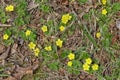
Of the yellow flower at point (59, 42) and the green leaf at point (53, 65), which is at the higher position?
the yellow flower at point (59, 42)

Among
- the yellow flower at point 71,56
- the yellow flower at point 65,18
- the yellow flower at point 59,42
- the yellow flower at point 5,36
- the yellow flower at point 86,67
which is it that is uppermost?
the yellow flower at point 65,18

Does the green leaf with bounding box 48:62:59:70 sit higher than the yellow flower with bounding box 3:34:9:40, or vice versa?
the yellow flower with bounding box 3:34:9:40

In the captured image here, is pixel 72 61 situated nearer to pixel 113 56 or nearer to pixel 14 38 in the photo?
pixel 113 56

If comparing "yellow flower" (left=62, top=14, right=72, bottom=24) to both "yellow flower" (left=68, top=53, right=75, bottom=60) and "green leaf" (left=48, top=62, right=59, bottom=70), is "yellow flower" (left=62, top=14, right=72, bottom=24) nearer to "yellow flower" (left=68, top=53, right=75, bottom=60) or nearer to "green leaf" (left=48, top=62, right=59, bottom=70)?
"yellow flower" (left=68, top=53, right=75, bottom=60)

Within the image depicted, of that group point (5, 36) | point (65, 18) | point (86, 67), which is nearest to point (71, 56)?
point (86, 67)

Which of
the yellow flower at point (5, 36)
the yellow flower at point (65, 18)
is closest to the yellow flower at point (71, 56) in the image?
the yellow flower at point (65, 18)

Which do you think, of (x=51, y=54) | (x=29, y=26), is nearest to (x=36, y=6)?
(x=29, y=26)

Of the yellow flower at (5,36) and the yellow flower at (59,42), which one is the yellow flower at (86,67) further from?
the yellow flower at (5,36)

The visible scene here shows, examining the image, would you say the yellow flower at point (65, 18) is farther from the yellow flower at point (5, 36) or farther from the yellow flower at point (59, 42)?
the yellow flower at point (5, 36)

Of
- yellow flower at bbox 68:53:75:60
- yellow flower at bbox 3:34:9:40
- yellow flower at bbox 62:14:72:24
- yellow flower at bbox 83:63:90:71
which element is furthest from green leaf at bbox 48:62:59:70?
yellow flower at bbox 3:34:9:40

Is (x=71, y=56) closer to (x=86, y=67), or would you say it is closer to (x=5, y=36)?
(x=86, y=67)

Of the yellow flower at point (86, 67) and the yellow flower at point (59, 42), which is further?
the yellow flower at point (59, 42)
